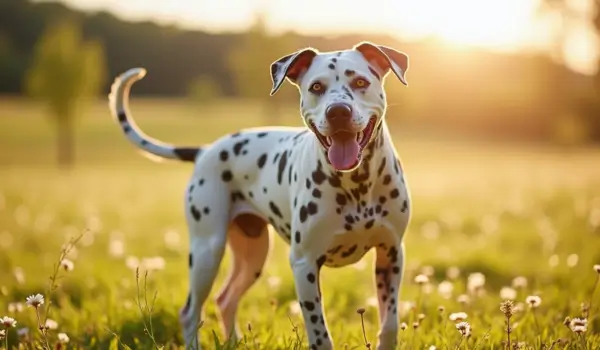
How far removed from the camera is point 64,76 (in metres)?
44.3

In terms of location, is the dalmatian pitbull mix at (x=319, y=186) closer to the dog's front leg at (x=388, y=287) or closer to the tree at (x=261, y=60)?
the dog's front leg at (x=388, y=287)

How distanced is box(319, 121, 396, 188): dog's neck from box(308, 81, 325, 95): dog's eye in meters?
0.43

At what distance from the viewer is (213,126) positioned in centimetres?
5606

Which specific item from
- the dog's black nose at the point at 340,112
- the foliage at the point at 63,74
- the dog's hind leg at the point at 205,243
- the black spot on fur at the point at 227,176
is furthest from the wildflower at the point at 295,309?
the foliage at the point at 63,74

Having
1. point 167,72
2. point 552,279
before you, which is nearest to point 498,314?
point 552,279

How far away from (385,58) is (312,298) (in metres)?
1.68

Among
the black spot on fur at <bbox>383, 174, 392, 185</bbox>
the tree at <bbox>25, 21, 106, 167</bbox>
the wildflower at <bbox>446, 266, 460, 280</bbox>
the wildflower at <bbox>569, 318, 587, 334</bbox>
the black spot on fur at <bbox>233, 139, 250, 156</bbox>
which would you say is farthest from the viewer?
the tree at <bbox>25, 21, 106, 167</bbox>

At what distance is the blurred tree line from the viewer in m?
56.6

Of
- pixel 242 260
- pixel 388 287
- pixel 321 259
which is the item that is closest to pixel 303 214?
pixel 321 259

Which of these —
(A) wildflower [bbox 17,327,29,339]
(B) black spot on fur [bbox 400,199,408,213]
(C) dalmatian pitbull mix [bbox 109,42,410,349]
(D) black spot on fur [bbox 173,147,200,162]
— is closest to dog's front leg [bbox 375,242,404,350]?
(C) dalmatian pitbull mix [bbox 109,42,410,349]

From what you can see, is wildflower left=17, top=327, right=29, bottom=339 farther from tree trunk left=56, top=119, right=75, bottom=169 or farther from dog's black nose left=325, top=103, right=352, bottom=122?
tree trunk left=56, top=119, right=75, bottom=169

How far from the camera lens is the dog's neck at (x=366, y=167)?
505 centimetres

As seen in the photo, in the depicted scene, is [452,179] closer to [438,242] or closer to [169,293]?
[438,242]

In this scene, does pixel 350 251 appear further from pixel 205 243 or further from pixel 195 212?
pixel 195 212
